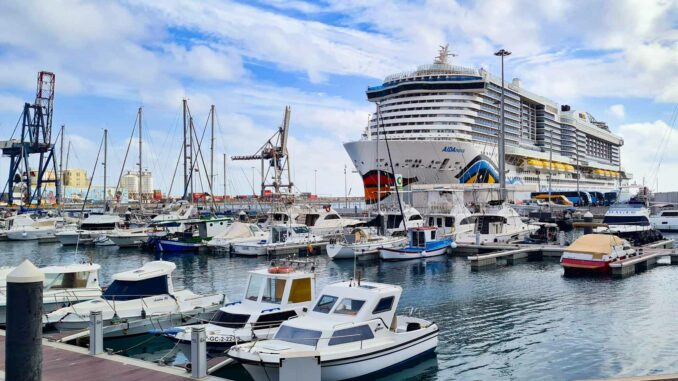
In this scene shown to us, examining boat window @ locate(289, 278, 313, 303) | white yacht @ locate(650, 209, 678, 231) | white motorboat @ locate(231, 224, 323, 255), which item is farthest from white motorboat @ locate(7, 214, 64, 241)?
white yacht @ locate(650, 209, 678, 231)

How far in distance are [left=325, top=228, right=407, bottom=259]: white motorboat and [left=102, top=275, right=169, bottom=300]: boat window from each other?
20.5 metres

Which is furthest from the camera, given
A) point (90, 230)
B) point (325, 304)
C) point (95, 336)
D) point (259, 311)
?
point (90, 230)

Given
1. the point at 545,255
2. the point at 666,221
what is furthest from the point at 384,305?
the point at 666,221

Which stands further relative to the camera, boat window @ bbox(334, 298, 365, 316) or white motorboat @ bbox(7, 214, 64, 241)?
white motorboat @ bbox(7, 214, 64, 241)

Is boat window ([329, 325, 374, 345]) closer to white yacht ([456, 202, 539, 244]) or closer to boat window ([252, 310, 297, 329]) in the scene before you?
boat window ([252, 310, 297, 329])

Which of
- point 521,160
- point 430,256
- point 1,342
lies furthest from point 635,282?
point 521,160

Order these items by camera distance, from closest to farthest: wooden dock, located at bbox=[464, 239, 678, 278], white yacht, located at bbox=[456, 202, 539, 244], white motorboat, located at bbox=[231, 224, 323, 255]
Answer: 1. wooden dock, located at bbox=[464, 239, 678, 278]
2. white motorboat, located at bbox=[231, 224, 323, 255]
3. white yacht, located at bbox=[456, 202, 539, 244]

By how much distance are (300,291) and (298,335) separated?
3.38m

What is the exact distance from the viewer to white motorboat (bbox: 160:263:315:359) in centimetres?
1459

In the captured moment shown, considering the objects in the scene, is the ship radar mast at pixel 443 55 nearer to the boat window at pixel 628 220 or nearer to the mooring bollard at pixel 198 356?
the boat window at pixel 628 220

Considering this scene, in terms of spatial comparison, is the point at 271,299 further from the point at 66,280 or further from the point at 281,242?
the point at 281,242

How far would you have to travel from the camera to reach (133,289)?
18.5 metres

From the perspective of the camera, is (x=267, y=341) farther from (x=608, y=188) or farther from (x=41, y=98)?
(x=608, y=188)

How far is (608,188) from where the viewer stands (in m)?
117
